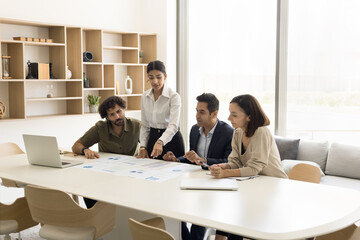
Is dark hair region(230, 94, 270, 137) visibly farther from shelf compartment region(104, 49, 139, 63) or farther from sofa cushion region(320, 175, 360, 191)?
shelf compartment region(104, 49, 139, 63)

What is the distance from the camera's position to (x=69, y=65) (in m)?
5.88

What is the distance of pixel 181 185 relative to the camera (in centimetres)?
273

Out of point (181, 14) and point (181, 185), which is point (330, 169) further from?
point (181, 14)

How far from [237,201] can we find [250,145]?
69 cm

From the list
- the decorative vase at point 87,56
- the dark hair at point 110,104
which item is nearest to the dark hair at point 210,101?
the dark hair at point 110,104

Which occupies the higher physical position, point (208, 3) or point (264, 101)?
point (208, 3)

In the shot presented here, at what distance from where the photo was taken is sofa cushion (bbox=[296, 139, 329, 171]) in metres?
5.14

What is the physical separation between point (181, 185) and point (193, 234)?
1088 millimetres

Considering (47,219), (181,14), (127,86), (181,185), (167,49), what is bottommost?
(47,219)

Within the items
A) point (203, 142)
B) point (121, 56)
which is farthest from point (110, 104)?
point (121, 56)

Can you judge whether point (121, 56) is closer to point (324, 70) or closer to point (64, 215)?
point (324, 70)

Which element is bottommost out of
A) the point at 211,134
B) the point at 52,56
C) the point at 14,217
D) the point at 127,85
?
the point at 14,217

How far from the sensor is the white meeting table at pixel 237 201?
2.08 m

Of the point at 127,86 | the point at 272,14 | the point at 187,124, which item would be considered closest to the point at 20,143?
the point at 127,86
